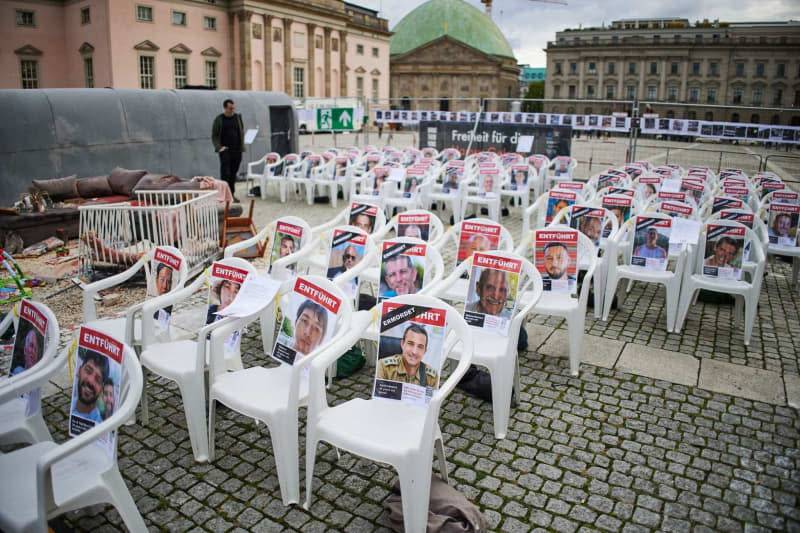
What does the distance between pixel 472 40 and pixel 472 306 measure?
83267 millimetres

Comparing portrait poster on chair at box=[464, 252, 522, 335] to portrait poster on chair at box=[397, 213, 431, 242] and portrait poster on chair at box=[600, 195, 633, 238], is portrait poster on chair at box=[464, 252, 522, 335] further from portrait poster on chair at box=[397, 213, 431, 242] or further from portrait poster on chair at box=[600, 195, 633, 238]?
portrait poster on chair at box=[600, 195, 633, 238]

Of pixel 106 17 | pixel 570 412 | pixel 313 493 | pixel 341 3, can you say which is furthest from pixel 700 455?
pixel 341 3

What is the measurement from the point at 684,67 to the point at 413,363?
8033 centimetres

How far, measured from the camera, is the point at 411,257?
4898 millimetres

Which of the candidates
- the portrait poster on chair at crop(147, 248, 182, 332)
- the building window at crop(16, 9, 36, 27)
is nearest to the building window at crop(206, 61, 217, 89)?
the building window at crop(16, 9, 36, 27)

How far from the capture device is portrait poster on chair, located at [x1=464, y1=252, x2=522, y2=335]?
4.31 meters

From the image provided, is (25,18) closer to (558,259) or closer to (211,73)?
(211,73)

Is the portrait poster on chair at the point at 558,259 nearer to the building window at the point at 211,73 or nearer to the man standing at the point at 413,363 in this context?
the man standing at the point at 413,363

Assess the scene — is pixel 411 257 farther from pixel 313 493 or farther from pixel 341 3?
pixel 341 3

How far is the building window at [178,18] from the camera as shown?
36.6m

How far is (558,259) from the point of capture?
5273 millimetres

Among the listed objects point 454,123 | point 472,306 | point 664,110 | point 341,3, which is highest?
point 341,3

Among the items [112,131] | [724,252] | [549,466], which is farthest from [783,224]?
[112,131]

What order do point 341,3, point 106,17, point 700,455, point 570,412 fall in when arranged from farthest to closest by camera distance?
1. point 341,3
2. point 106,17
3. point 570,412
4. point 700,455
